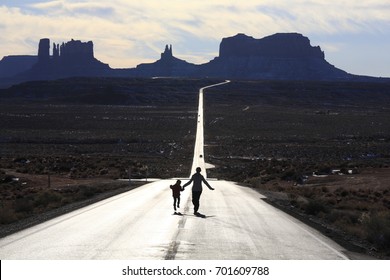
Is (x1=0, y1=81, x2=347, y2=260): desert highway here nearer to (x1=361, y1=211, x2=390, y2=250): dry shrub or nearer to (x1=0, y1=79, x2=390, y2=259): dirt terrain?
(x1=361, y1=211, x2=390, y2=250): dry shrub

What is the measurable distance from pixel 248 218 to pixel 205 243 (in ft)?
19.9

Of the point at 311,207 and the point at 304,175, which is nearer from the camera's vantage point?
the point at 311,207

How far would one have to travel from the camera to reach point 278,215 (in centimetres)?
2266

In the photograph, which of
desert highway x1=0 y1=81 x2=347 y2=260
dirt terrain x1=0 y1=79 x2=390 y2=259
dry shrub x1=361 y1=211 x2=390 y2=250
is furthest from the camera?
dirt terrain x1=0 y1=79 x2=390 y2=259

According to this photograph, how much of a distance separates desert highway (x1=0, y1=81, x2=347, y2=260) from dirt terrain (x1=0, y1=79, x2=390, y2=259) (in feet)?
4.63

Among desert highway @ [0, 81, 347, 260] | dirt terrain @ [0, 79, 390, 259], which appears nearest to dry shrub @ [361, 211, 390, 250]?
dirt terrain @ [0, 79, 390, 259]

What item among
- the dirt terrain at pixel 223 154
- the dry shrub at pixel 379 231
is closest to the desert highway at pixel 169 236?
the dry shrub at pixel 379 231

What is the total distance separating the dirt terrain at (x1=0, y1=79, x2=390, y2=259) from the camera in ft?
88.0

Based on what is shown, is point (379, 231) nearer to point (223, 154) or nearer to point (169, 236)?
point (169, 236)

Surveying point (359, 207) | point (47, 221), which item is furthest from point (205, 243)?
point (359, 207)

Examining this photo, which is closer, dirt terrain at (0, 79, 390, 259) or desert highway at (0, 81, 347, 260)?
desert highway at (0, 81, 347, 260)

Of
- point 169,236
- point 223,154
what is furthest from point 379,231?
point 223,154

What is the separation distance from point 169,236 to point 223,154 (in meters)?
58.9
